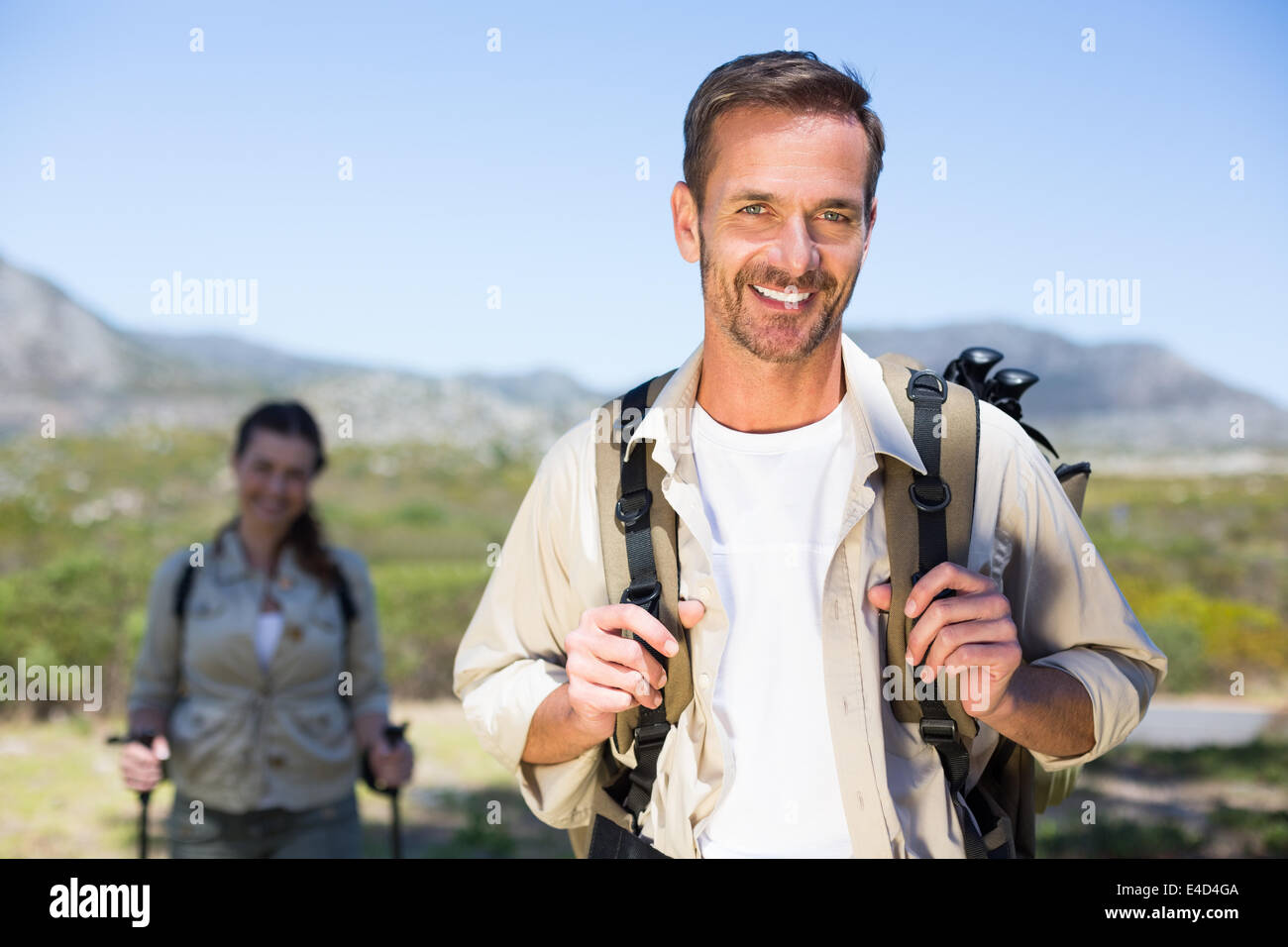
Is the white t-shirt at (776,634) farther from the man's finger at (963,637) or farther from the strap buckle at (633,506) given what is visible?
the man's finger at (963,637)

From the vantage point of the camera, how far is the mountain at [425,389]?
30.5 m

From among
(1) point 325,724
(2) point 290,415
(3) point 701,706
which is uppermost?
(2) point 290,415

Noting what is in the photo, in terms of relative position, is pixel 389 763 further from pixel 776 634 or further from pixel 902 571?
pixel 902 571

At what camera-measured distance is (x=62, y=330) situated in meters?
39.8

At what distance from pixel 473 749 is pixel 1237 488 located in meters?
18.7

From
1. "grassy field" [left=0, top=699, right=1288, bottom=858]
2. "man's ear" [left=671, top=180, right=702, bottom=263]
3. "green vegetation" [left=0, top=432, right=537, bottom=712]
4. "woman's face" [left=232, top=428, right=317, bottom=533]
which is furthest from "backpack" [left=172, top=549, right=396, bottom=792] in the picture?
"grassy field" [left=0, top=699, right=1288, bottom=858]

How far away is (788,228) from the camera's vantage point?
5.77 ft

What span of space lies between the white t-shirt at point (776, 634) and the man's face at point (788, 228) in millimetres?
198

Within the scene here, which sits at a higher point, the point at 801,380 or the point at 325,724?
the point at 801,380

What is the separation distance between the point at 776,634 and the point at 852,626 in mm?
130

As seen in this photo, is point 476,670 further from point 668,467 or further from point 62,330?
point 62,330

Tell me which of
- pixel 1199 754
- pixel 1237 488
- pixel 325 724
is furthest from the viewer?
pixel 1237 488
